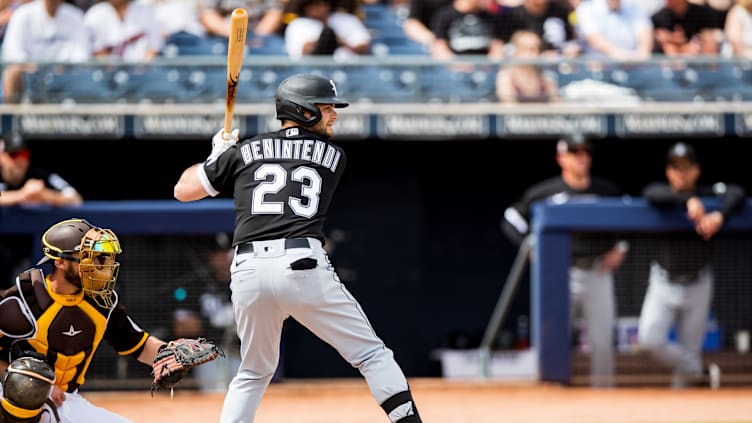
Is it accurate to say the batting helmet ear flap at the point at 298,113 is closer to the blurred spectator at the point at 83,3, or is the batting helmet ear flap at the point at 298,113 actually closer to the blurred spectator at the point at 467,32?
the blurred spectator at the point at 467,32

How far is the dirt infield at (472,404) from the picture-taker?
286 inches

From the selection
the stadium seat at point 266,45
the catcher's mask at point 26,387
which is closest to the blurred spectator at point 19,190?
the stadium seat at point 266,45

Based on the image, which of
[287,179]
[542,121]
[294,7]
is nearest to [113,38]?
[294,7]

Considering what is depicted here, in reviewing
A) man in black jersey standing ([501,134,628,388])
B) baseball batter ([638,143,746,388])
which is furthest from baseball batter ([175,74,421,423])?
baseball batter ([638,143,746,388])

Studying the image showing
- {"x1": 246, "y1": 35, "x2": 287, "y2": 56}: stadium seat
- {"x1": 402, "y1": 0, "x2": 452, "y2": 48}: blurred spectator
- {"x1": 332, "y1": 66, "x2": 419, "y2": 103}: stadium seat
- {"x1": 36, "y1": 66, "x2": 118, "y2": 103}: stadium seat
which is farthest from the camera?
{"x1": 402, "y1": 0, "x2": 452, "y2": 48}: blurred spectator

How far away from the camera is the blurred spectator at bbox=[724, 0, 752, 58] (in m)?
10.3

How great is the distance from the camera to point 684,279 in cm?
866

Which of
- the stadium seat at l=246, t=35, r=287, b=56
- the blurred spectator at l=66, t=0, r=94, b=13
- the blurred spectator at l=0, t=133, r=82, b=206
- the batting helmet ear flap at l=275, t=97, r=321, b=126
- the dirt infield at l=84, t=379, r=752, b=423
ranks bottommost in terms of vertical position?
the dirt infield at l=84, t=379, r=752, b=423

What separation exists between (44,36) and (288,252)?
5656mm

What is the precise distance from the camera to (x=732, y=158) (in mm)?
10820

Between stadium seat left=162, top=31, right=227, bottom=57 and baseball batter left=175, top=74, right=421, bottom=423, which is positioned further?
stadium seat left=162, top=31, right=227, bottom=57

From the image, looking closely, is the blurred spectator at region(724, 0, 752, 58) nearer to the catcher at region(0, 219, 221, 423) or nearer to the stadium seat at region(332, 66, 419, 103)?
the stadium seat at region(332, 66, 419, 103)

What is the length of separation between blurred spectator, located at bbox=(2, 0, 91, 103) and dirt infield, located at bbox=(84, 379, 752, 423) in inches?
114

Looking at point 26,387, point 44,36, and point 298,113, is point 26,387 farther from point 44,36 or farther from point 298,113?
point 44,36
